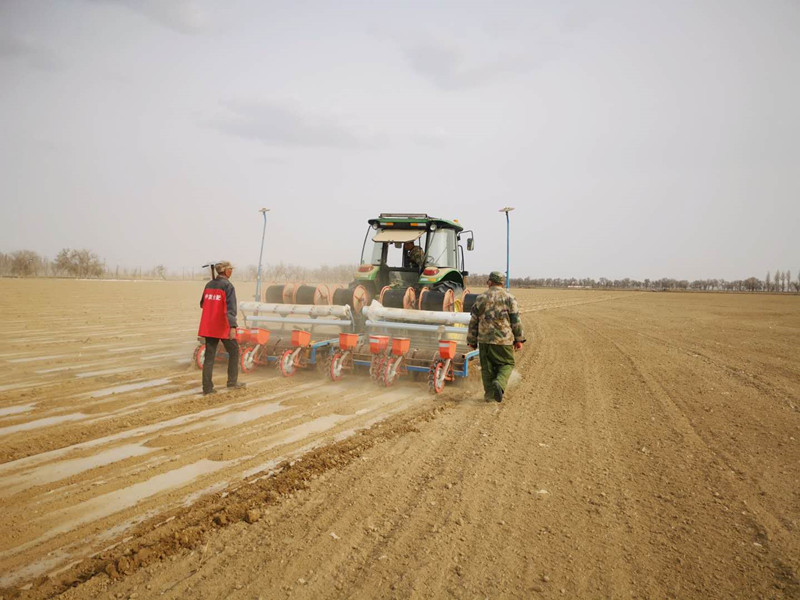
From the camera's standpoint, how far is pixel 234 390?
6773mm

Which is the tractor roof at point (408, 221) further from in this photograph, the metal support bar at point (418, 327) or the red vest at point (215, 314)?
the red vest at point (215, 314)

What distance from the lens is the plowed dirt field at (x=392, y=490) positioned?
8.69ft

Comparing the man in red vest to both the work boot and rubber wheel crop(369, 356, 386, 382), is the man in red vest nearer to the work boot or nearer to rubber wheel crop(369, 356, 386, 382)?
rubber wheel crop(369, 356, 386, 382)

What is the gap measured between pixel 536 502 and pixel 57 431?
497 centimetres

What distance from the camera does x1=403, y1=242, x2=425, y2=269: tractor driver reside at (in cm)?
941

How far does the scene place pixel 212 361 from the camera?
6527mm

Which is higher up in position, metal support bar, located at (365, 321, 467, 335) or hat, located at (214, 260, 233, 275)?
hat, located at (214, 260, 233, 275)

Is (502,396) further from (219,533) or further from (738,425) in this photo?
(219,533)

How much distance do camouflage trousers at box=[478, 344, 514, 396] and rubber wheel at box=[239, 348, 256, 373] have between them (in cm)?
418

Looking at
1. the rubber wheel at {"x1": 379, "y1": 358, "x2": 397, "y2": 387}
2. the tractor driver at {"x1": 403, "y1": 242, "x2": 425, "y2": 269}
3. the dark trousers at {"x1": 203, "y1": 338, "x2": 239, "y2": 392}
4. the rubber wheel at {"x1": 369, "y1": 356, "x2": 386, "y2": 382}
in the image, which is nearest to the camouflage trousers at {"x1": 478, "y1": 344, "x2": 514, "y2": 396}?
the rubber wheel at {"x1": 379, "y1": 358, "x2": 397, "y2": 387}

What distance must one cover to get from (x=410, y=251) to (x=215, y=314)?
4.29 metres

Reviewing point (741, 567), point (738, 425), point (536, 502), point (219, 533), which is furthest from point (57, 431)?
point (738, 425)

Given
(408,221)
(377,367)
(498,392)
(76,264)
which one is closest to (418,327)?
(377,367)

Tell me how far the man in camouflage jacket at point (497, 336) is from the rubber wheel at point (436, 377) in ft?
2.33
